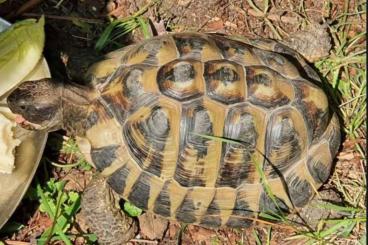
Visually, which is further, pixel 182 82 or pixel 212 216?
pixel 212 216

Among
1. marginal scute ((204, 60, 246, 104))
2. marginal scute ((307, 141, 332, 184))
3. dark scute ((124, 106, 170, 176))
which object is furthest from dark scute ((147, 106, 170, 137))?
A: marginal scute ((307, 141, 332, 184))

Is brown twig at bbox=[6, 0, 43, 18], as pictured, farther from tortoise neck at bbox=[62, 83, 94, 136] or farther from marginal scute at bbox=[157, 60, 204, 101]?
marginal scute at bbox=[157, 60, 204, 101]

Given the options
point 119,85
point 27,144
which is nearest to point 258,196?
point 119,85

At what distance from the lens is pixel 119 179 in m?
3.30

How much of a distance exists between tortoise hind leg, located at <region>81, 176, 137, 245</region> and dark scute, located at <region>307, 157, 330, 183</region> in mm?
876

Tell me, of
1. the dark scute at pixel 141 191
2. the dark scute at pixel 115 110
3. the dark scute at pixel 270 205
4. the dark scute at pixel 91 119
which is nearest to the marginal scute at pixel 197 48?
the dark scute at pixel 115 110

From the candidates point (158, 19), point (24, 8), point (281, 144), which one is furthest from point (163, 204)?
point (24, 8)

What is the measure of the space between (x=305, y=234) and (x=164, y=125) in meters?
0.87

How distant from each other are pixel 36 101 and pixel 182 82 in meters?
0.64

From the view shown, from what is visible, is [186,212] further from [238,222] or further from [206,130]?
[206,130]

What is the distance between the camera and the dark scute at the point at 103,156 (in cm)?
326

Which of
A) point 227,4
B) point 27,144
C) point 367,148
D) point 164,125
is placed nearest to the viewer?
point 164,125

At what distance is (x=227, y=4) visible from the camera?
156 inches

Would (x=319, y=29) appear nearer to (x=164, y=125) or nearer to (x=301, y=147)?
(x=301, y=147)
